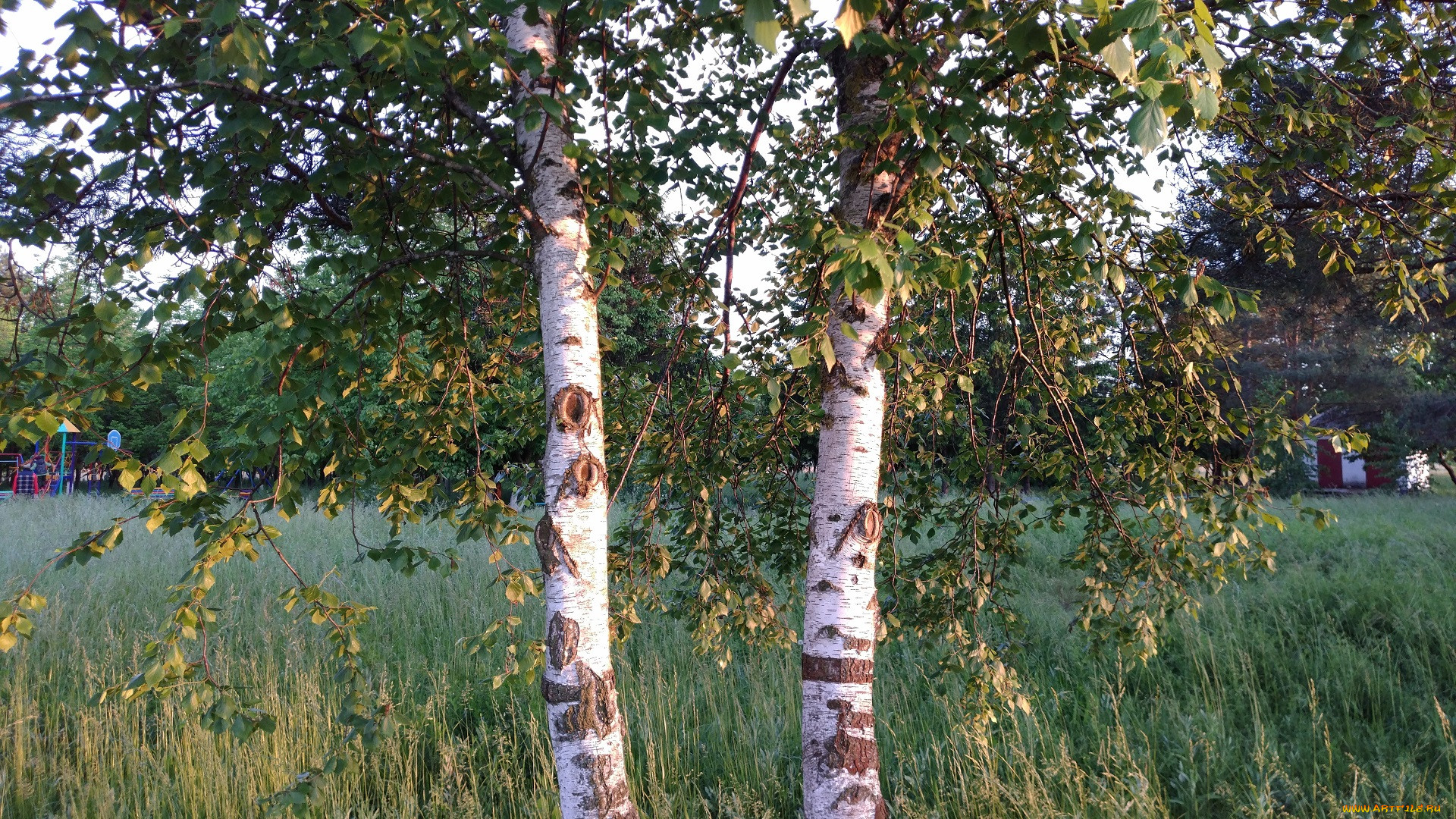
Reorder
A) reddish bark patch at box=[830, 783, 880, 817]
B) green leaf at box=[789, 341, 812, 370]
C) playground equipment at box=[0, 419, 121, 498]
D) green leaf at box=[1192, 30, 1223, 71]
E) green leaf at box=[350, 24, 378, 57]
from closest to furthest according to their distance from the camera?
1. green leaf at box=[1192, 30, 1223, 71]
2. green leaf at box=[350, 24, 378, 57]
3. green leaf at box=[789, 341, 812, 370]
4. playground equipment at box=[0, 419, 121, 498]
5. reddish bark patch at box=[830, 783, 880, 817]

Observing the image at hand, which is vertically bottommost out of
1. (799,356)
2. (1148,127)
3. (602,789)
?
(602,789)

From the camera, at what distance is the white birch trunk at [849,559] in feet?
8.48

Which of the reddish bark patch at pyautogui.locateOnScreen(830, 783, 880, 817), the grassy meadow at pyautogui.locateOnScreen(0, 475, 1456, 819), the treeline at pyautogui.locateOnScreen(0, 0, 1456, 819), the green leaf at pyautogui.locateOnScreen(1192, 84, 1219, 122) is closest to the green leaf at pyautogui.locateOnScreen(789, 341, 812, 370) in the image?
the treeline at pyautogui.locateOnScreen(0, 0, 1456, 819)

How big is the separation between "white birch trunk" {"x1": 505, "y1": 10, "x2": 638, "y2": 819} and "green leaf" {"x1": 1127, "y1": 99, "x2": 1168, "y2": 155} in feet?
5.44

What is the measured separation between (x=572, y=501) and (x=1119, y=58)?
6.15ft

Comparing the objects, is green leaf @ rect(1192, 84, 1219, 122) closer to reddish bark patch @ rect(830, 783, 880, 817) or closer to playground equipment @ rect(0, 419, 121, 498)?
reddish bark patch @ rect(830, 783, 880, 817)

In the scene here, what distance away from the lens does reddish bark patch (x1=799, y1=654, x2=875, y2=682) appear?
2629 mm

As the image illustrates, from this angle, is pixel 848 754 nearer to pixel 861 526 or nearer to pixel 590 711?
pixel 861 526

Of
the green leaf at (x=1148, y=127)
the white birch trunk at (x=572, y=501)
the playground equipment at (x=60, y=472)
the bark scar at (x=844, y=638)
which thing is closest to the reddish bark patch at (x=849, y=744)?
the bark scar at (x=844, y=638)

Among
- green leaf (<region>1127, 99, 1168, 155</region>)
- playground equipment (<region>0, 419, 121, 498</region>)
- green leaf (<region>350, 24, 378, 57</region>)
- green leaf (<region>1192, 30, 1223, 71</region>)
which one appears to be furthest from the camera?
playground equipment (<region>0, 419, 121, 498</region>)

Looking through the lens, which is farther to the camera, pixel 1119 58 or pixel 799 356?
pixel 799 356

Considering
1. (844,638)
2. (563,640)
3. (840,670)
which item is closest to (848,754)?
(840,670)

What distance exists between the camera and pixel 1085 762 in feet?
13.8

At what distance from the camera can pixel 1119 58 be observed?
125cm
